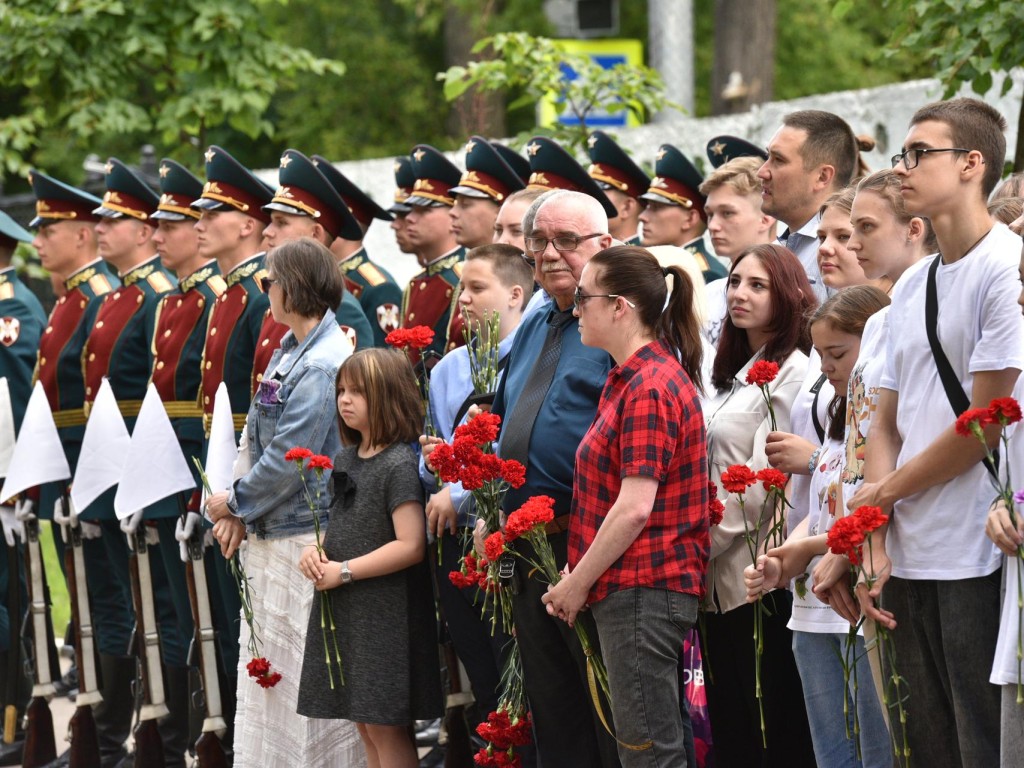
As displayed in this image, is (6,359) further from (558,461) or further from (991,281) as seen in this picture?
(991,281)

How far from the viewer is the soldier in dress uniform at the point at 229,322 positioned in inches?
253

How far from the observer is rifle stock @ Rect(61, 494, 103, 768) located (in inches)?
264

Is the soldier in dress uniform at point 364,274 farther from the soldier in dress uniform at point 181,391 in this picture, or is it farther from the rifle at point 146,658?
the rifle at point 146,658

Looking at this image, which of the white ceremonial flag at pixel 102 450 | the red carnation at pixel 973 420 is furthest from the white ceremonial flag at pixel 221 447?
the red carnation at pixel 973 420

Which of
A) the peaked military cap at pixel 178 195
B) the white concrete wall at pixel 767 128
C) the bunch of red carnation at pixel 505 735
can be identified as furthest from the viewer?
the white concrete wall at pixel 767 128

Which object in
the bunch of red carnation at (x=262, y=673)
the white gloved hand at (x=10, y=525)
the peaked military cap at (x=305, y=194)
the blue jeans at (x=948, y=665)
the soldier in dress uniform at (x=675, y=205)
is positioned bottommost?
the bunch of red carnation at (x=262, y=673)

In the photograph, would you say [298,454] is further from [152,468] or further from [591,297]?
[152,468]

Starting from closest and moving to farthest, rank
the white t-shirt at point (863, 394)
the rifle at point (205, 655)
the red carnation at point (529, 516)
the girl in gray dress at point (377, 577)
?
1. the white t-shirt at point (863, 394)
2. the red carnation at point (529, 516)
3. the girl in gray dress at point (377, 577)
4. the rifle at point (205, 655)

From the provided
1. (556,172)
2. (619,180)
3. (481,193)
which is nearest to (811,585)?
(556,172)

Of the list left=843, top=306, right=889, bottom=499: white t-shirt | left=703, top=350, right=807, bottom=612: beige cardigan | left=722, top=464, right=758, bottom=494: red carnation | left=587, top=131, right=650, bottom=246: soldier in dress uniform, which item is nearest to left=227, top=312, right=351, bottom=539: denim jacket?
left=703, top=350, right=807, bottom=612: beige cardigan

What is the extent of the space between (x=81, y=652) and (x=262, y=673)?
1.69m

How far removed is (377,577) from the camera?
532cm

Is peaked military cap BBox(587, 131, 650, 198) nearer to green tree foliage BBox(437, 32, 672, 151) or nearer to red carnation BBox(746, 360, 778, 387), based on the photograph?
green tree foliage BBox(437, 32, 672, 151)

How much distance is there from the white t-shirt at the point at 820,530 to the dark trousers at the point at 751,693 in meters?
0.32
